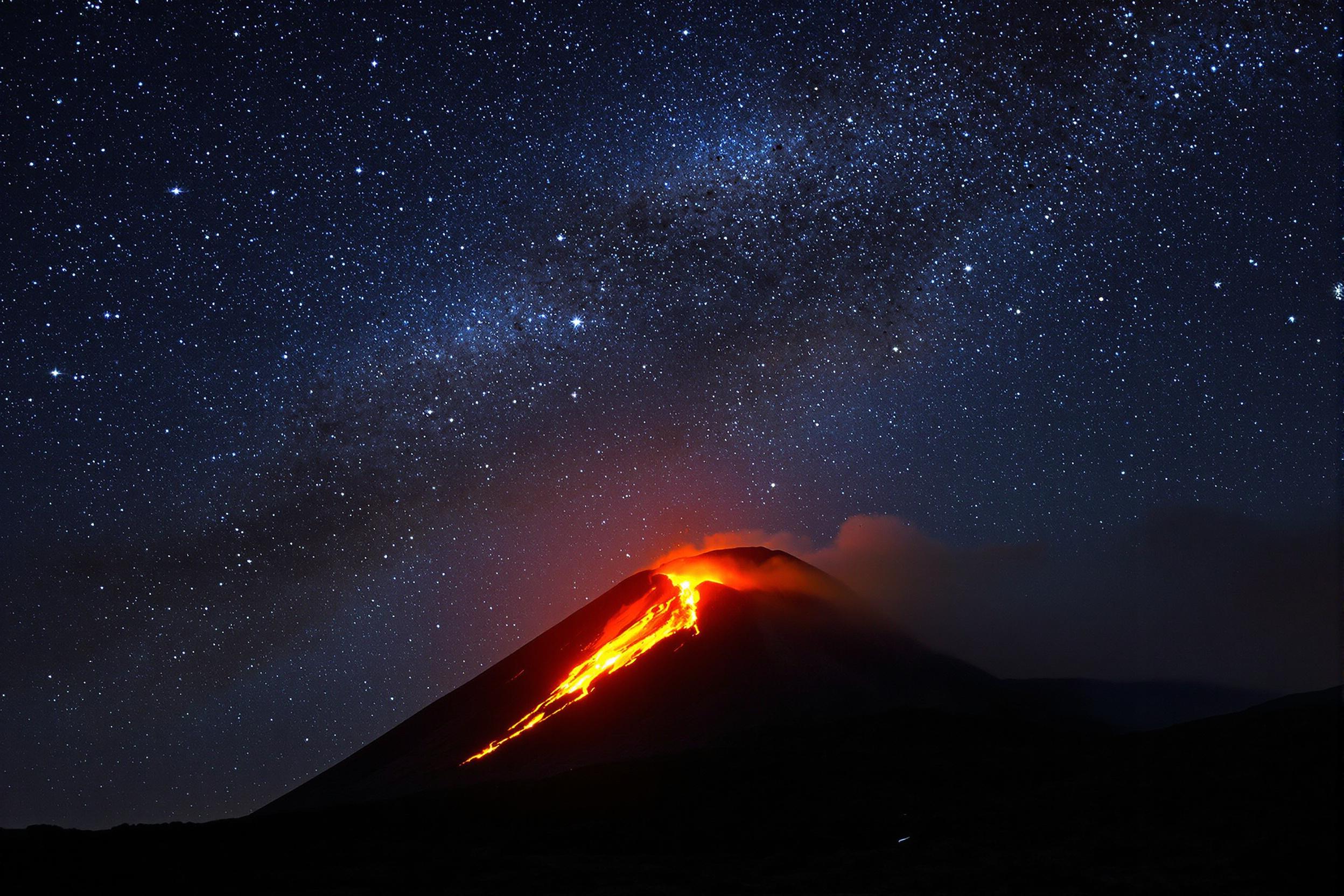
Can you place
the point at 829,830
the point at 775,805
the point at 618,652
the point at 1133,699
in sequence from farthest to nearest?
the point at 1133,699
the point at 618,652
the point at 775,805
the point at 829,830

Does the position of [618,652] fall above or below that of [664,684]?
above

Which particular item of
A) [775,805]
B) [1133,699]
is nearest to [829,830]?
[775,805]

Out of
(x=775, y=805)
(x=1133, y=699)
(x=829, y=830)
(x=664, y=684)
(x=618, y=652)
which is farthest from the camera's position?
(x=1133, y=699)

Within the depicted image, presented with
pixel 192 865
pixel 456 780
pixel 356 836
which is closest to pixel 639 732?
pixel 456 780

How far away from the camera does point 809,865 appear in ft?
79.3

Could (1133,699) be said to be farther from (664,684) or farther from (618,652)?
(664,684)

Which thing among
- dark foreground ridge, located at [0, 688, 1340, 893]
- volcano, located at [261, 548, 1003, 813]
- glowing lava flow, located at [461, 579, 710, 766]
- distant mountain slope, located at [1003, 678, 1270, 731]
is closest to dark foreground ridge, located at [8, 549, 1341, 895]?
dark foreground ridge, located at [0, 688, 1340, 893]

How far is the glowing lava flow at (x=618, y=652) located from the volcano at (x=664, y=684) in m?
0.14

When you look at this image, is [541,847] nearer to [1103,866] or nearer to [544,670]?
[1103,866]

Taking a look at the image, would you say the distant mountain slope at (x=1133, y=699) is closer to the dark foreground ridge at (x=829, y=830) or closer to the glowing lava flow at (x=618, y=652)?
the glowing lava flow at (x=618, y=652)

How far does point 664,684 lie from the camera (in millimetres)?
52062

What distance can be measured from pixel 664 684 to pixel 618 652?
8.89 meters

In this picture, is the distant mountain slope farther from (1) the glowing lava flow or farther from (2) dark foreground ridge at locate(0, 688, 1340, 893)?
(2) dark foreground ridge at locate(0, 688, 1340, 893)

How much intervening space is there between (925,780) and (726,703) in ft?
49.1
